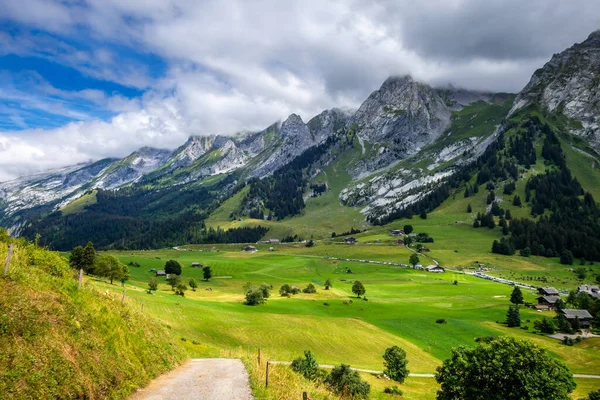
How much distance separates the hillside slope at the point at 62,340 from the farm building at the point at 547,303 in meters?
113

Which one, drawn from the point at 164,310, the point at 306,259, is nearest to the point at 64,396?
the point at 164,310

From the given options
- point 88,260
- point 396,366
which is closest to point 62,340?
point 396,366

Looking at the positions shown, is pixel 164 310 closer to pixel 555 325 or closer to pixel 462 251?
pixel 555 325

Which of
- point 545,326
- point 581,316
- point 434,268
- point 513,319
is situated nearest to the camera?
point 545,326

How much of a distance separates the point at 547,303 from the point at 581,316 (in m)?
16.2

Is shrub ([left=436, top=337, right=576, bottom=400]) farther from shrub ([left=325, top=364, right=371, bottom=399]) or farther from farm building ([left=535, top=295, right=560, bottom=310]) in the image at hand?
farm building ([left=535, top=295, right=560, bottom=310])

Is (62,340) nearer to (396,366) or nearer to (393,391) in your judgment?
(393,391)

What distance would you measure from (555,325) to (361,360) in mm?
60181

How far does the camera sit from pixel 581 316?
86.2m

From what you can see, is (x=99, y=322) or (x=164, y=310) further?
(x=164, y=310)

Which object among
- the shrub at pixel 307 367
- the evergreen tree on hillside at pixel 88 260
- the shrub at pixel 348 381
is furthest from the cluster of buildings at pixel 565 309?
the evergreen tree on hillside at pixel 88 260

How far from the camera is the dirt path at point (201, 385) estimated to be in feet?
54.5

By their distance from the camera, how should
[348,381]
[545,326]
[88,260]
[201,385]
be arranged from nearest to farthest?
1. [201,385]
2. [348,381]
3. [545,326]
4. [88,260]

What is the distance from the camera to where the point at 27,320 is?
15.0m
